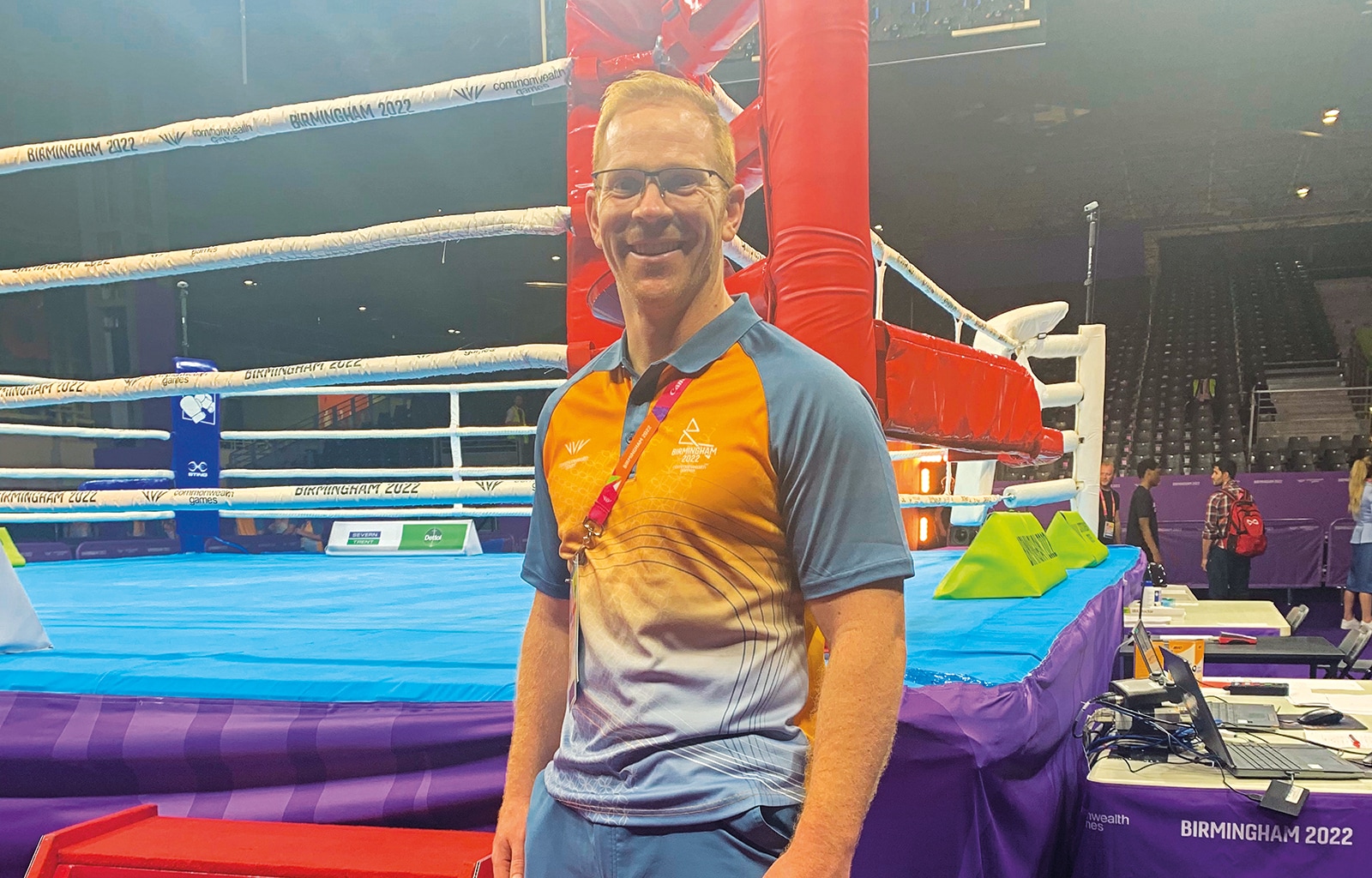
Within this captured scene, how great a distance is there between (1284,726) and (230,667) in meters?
1.78

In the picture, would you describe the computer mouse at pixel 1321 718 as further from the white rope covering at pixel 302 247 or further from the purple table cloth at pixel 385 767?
the white rope covering at pixel 302 247

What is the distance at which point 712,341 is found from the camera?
2.59 feet

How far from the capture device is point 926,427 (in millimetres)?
1701

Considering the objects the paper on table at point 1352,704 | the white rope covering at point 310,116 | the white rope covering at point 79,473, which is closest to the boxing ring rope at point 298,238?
the white rope covering at point 310,116

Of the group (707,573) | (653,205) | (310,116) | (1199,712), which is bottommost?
(1199,712)

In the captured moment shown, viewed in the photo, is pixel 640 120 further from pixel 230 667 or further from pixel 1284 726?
pixel 1284 726

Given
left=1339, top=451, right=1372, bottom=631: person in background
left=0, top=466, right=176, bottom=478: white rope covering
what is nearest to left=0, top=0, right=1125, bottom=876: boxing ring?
left=0, top=466, right=176, bottom=478: white rope covering

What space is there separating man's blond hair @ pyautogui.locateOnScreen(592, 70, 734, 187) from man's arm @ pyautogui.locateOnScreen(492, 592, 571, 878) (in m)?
0.43

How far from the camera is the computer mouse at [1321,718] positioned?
1743 mm

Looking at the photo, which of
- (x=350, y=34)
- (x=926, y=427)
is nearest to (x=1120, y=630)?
(x=926, y=427)

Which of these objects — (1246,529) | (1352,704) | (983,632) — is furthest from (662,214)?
(1246,529)

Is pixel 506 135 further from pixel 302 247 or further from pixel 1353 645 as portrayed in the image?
pixel 1353 645

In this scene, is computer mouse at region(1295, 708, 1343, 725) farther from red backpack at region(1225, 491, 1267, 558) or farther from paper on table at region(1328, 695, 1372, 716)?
red backpack at region(1225, 491, 1267, 558)

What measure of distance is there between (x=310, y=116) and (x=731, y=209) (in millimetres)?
1154
